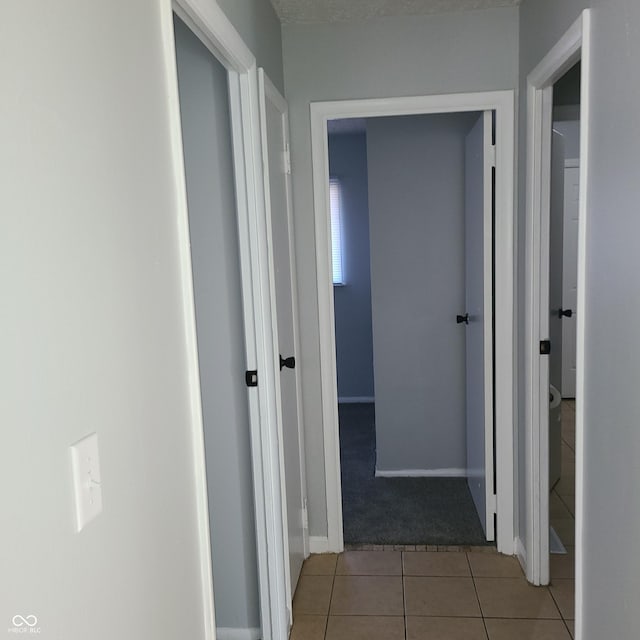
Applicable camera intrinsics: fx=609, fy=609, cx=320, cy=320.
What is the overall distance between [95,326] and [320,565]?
7.35 feet

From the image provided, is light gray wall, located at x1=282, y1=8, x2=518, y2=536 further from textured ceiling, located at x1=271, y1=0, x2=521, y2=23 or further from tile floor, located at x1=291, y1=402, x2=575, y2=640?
tile floor, located at x1=291, y1=402, x2=575, y2=640

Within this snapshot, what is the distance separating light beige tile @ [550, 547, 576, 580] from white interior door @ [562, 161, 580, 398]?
10.2ft

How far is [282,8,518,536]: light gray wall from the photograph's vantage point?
259cm

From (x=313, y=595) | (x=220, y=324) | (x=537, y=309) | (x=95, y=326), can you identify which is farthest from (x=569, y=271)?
(x=95, y=326)

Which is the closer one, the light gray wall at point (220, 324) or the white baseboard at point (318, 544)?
the light gray wall at point (220, 324)

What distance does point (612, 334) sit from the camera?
1.57 metres

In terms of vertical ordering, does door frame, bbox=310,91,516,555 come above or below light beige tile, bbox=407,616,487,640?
above

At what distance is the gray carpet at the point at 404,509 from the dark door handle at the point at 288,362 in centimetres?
105

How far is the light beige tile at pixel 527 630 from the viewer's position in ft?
7.32

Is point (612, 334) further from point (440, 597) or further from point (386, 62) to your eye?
point (386, 62)

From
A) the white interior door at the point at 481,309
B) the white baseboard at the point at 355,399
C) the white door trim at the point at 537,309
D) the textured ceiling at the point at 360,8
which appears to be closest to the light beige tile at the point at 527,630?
the white door trim at the point at 537,309

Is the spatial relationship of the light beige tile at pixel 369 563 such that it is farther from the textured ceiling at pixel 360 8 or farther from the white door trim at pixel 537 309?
the textured ceiling at pixel 360 8

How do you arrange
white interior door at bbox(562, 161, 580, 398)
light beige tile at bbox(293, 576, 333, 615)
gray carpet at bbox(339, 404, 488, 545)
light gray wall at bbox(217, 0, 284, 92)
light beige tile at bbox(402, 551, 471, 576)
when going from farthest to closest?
white interior door at bbox(562, 161, 580, 398), gray carpet at bbox(339, 404, 488, 545), light beige tile at bbox(402, 551, 471, 576), light beige tile at bbox(293, 576, 333, 615), light gray wall at bbox(217, 0, 284, 92)

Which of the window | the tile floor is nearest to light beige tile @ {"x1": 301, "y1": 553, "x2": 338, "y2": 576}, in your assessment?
the tile floor
